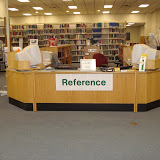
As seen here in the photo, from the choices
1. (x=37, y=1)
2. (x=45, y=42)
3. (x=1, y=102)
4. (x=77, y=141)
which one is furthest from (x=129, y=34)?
(x=77, y=141)

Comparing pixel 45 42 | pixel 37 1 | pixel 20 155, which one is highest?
pixel 37 1

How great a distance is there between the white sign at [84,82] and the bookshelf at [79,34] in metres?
9.79

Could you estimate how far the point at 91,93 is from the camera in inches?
177

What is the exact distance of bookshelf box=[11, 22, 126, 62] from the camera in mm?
14117

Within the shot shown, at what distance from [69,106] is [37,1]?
836 centimetres

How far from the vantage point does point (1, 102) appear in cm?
540

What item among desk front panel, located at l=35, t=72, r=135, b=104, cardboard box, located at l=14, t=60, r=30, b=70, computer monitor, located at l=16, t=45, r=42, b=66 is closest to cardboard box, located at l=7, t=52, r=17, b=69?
computer monitor, located at l=16, t=45, r=42, b=66

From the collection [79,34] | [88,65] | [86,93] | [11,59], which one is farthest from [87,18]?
[86,93]

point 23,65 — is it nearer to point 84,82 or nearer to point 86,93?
point 84,82

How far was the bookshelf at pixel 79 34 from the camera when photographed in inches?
556

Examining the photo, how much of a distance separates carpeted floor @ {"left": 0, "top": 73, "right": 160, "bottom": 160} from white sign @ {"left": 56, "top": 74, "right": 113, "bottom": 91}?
0.48 m

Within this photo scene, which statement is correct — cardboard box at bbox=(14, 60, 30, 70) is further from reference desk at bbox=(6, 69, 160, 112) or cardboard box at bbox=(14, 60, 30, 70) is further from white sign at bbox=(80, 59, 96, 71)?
white sign at bbox=(80, 59, 96, 71)

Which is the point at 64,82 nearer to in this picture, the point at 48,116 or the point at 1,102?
the point at 48,116

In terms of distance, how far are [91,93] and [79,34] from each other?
10357 millimetres
